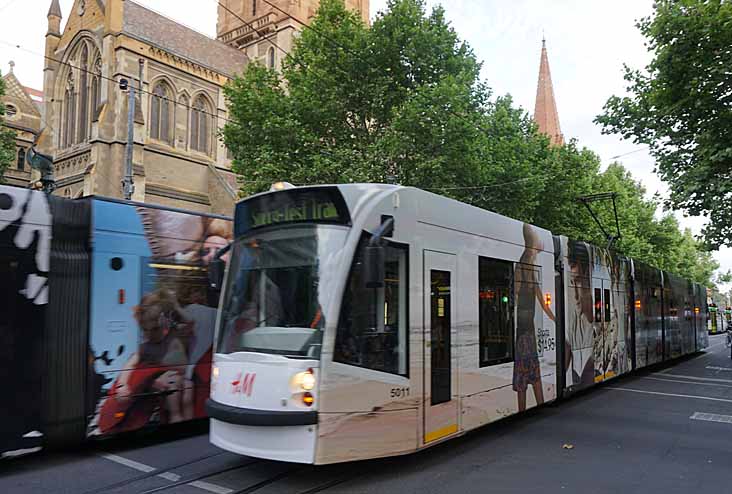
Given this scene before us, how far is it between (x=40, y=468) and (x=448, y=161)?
1522cm

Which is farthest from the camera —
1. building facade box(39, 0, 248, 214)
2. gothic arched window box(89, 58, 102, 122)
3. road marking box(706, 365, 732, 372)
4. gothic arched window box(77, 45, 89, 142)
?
gothic arched window box(77, 45, 89, 142)

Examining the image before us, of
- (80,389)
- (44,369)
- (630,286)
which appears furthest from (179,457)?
(630,286)

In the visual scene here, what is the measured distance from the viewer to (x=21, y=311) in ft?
20.1

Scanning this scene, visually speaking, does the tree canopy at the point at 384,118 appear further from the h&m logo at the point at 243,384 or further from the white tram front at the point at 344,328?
the h&m logo at the point at 243,384

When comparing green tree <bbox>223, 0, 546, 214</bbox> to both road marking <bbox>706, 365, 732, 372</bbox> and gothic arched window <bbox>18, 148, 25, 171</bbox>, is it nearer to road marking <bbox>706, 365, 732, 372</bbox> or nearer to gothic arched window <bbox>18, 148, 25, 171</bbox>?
road marking <bbox>706, 365, 732, 372</bbox>

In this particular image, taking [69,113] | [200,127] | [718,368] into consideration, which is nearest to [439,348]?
[718,368]

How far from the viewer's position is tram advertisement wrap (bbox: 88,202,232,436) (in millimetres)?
6906

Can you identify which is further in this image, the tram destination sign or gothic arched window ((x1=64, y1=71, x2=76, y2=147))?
gothic arched window ((x1=64, y1=71, x2=76, y2=147))

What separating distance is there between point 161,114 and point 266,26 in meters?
12.0

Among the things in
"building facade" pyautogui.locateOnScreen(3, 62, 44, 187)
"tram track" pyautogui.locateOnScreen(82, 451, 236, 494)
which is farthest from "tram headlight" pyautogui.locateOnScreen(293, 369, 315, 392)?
"building facade" pyautogui.locateOnScreen(3, 62, 44, 187)

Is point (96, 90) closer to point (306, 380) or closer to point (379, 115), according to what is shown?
point (379, 115)

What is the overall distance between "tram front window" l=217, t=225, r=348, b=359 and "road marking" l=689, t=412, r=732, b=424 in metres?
7.53

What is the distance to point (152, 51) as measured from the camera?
3731 centimetres

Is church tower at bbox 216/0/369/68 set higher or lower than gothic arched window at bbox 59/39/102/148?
higher
